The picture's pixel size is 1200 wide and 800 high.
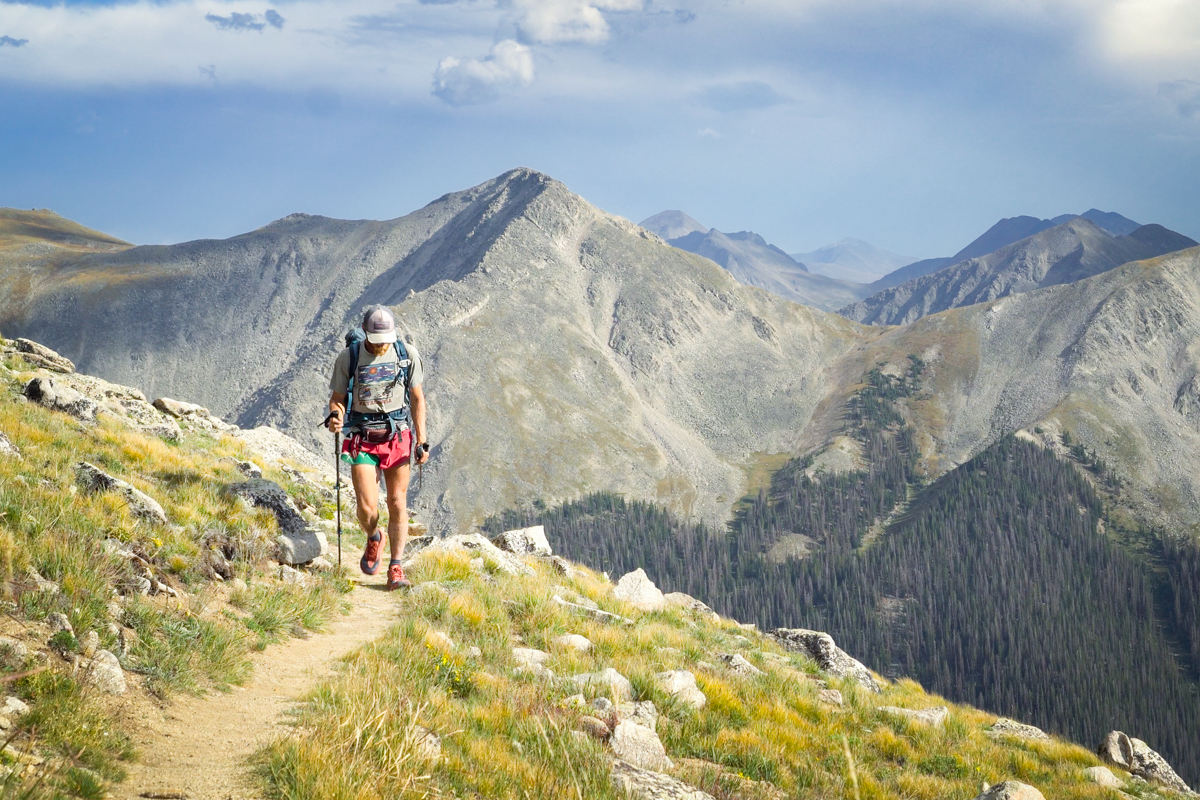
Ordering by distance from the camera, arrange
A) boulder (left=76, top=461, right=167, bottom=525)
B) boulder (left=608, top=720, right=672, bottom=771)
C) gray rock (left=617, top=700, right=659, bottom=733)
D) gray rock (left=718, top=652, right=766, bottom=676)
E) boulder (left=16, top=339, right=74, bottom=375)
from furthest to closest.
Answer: boulder (left=16, top=339, right=74, bottom=375) < gray rock (left=718, top=652, right=766, bottom=676) < boulder (left=76, top=461, right=167, bottom=525) < gray rock (left=617, top=700, right=659, bottom=733) < boulder (left=608, top=720, right=672, bottom=771)

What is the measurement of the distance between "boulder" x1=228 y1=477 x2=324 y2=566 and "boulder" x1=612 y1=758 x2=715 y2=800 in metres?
7.41

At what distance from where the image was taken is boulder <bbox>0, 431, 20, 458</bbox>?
9.37 meters

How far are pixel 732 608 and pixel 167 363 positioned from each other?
557 ft

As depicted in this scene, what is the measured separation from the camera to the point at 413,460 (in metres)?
11.5

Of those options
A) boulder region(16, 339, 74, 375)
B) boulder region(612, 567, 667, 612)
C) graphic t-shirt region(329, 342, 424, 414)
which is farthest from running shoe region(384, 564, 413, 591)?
boulder region(16, 339, 74, 375)

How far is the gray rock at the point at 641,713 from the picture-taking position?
769cm

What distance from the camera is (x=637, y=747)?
21.6 feet

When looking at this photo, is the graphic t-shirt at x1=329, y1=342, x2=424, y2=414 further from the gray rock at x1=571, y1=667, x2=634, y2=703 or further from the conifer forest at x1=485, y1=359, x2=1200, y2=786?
the conifer forest at x1=485, y1=359, x2=1200, y2=786

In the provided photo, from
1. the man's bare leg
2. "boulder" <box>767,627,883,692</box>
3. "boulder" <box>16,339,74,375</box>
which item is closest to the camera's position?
the man's bare leg

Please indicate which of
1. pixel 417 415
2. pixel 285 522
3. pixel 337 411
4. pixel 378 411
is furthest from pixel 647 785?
pixel 285 522

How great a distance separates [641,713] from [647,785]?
244 centimetres

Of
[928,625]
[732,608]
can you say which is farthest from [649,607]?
[928,625]

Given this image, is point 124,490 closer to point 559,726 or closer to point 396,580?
point 396,580

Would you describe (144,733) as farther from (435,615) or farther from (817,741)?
(817,741)
